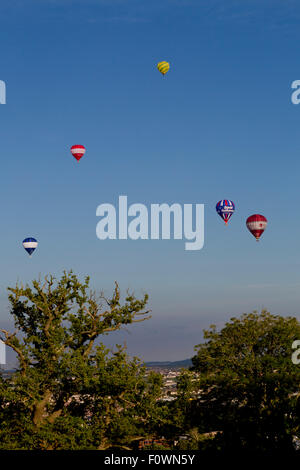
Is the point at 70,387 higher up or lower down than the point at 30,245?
lower down

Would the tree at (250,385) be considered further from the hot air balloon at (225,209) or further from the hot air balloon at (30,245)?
the hot air balloon at (30,245)

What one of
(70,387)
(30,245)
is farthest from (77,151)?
(70,387)

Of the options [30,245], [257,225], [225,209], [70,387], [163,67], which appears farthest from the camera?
[163,67]

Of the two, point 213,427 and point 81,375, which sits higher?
point 81,375

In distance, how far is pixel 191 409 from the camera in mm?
50781

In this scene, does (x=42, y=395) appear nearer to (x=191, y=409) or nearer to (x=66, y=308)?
(x=66, y=308)

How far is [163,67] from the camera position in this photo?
257ft

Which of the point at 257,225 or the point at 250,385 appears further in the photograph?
the point at 257,225

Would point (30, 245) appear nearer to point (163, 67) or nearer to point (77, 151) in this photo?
point (77, 151)

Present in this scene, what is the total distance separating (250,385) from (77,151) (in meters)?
40.2

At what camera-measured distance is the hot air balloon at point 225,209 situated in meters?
75.8
